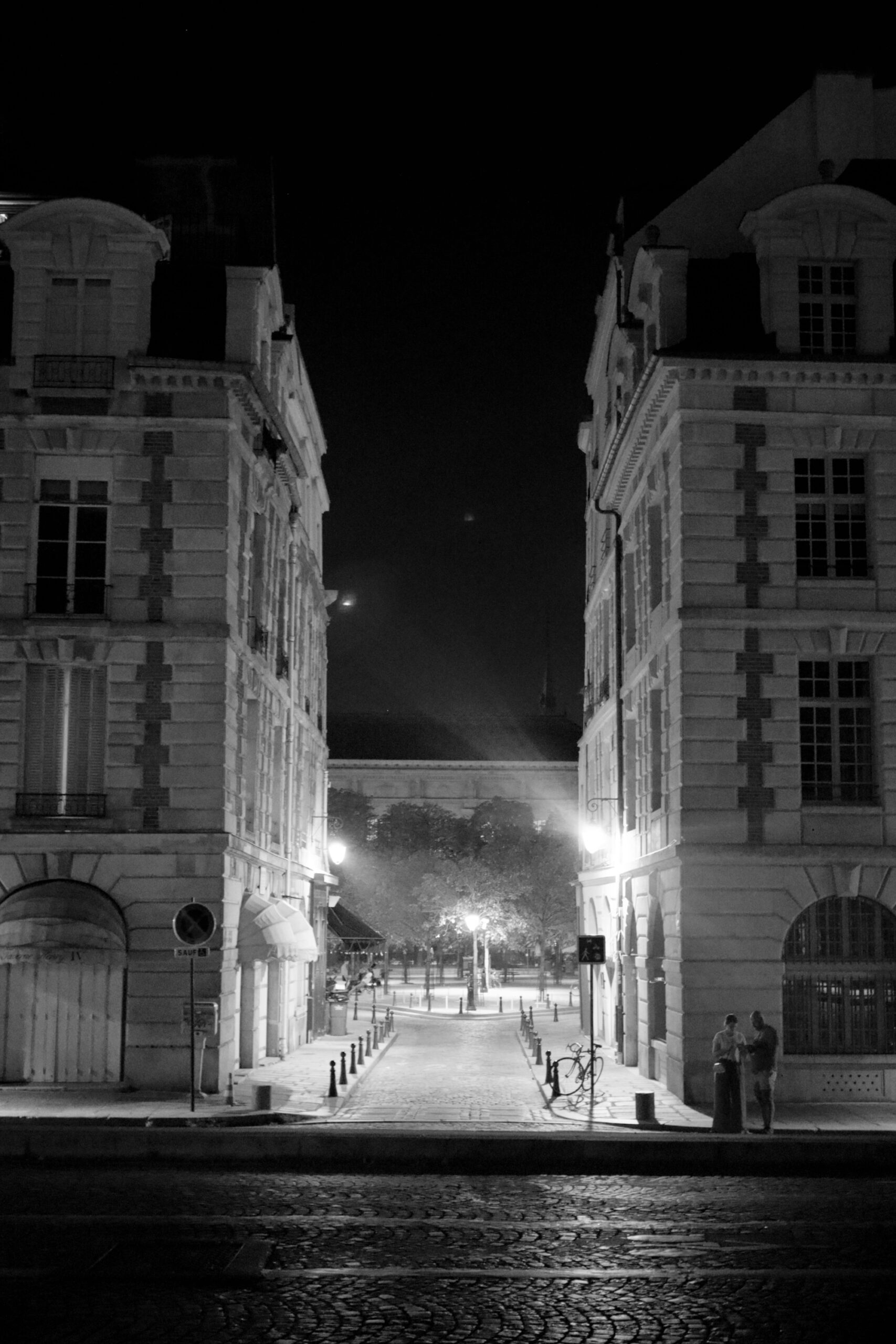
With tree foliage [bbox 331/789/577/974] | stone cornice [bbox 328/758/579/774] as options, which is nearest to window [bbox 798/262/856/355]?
tree foliage [bbox 331/789/577/974]

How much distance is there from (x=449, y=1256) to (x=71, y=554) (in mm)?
18089

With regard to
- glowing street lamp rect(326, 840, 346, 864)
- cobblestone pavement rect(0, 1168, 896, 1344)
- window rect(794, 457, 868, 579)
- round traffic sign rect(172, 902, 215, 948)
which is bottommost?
cobblestone pavement rect(0, 1168, 896, 1344)

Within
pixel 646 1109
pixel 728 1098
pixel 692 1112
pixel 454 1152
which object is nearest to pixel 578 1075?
pixel 692 1112

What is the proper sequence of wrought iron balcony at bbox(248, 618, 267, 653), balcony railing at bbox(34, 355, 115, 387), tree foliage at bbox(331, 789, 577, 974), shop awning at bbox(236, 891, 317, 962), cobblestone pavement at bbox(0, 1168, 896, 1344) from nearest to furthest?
cobblestone pavement at bbox(0, 1168, 896, 1344) < balcony railing at bbox(34, 355, 115, 387) < shop awning at bbox(236, 891, 317, 962) < wrought iron balcony at bbox(248, 618, 267, 653) < tree foliage at bbox(331, 789, 577, 974)

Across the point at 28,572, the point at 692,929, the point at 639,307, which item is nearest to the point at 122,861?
the point at 28,572

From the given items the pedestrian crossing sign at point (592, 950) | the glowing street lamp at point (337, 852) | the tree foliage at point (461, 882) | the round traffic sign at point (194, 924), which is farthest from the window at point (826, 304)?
the tree foliage at point (461, 882)

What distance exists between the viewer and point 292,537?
40.3 meters

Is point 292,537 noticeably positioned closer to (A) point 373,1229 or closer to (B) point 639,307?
(B) point 639,307

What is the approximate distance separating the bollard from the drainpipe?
12.0m

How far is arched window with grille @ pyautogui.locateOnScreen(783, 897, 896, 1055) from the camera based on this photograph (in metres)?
26.5

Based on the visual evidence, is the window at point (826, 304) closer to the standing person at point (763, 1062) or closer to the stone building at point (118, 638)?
the stone building at point (118, 638)

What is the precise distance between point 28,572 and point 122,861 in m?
5.56

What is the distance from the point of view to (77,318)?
2845 cm

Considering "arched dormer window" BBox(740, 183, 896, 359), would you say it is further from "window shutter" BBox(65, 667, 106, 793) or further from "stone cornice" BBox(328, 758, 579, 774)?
"stone cornice" BBox(328, 758, 579, 774)
